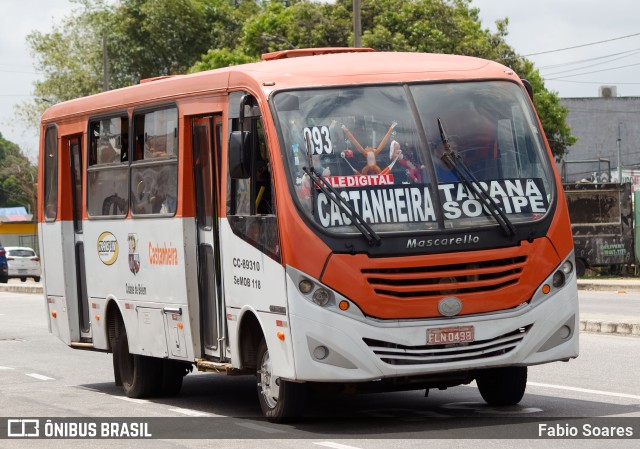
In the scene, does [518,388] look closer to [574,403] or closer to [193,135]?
[574,403]

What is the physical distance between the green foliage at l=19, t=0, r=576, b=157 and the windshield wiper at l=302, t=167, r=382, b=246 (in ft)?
136

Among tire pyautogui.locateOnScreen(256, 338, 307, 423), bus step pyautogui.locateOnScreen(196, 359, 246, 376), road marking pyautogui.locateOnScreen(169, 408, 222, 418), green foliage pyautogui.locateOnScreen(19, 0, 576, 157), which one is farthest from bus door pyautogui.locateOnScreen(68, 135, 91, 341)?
green foliage pyautogui.locateOnScreen(19, 0, 576, 157)

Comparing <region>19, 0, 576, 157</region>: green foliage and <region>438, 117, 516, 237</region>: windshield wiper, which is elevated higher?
<region>19, 0, 576, 157</region>: green foliage

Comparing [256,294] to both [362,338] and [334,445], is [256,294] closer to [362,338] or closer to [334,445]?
[362,338]

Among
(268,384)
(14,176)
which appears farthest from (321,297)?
(14,176)

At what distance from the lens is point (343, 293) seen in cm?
1012

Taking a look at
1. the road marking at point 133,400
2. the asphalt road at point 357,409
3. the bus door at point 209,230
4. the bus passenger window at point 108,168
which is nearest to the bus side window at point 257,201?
the bus door at point 209,230

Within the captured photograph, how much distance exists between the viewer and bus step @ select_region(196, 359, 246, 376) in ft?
37.8

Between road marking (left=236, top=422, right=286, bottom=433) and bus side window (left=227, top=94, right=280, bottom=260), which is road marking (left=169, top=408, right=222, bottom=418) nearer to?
road marking (left=236, top=422, right=286, bottom=433)

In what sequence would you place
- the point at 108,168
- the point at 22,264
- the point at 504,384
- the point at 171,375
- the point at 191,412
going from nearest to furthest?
the point at 504,384, the point at 191,412, the point at 171,375, the point at 108,168, the point at 22,264

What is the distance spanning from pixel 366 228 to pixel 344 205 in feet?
0.83

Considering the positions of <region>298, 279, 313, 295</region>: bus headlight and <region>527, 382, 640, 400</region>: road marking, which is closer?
<region>298, 279, 313, 295</region>: bus headlight

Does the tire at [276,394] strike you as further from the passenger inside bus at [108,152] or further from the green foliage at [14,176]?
the green foliage at [14,176]

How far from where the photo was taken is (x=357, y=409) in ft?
39.6
